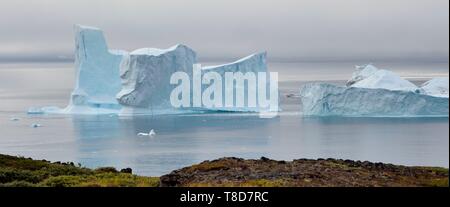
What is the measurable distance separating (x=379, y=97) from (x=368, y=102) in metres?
1.32

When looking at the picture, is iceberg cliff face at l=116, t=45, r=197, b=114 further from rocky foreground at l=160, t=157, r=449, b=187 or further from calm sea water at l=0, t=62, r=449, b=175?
rocky foreground at l=160, t=157, r=449, b=187

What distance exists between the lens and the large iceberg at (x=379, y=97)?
43.1m

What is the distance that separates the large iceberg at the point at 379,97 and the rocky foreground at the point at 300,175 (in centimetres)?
3196

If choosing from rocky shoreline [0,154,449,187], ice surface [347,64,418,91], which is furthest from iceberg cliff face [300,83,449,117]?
rocky shoreline [0,154,449,187]

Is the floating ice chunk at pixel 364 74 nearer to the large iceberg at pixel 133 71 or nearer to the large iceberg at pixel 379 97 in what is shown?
the large iceberg at pixel 379 97

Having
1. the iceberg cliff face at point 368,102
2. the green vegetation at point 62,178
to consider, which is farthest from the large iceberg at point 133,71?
the green vegetation at point 62,178

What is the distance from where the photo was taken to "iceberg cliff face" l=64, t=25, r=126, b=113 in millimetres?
49803

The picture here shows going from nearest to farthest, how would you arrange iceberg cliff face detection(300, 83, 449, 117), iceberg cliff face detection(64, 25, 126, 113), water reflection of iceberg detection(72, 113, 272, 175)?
water reflection of iceberg detection(72, 113, 272, 175), iceberg cliff face detection(300, 83, 449, 117), iceberg cliff face detection(64, 25, 126, 113)

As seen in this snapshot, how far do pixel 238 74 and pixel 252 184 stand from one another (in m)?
41.5

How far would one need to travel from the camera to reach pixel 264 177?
30.8 feet

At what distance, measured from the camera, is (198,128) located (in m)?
49.0

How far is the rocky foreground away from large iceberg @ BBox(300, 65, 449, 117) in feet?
105
